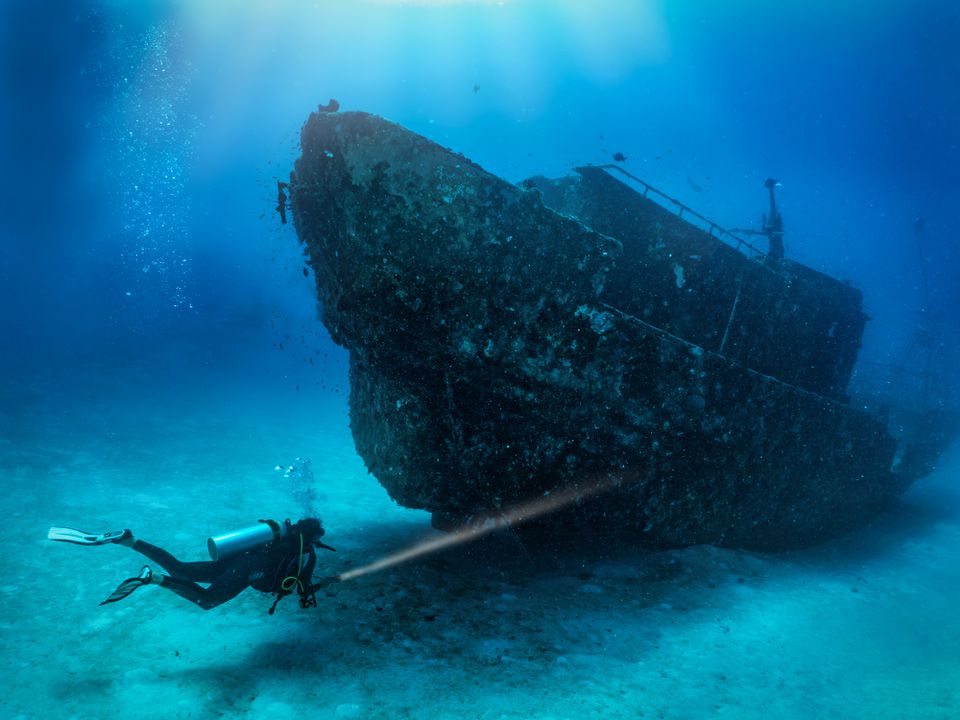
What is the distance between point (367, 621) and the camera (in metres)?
5.05

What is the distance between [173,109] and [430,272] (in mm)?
102021

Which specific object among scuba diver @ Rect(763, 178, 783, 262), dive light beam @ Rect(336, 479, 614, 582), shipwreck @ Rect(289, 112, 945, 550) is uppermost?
scuba diver @ Rect(763, 178, 783, 262)

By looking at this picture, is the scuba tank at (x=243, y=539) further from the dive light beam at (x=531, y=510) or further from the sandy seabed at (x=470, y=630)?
the dive light beam at (x=531, y=510)

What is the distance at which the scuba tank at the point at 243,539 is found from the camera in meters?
4.73

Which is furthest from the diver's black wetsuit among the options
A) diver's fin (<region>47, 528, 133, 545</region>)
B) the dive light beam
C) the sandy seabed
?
the dive light beam

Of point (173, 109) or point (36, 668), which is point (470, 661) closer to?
point (36, 668)

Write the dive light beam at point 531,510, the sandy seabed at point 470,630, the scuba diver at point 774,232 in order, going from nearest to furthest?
the sandy seabed at point 470,630, the dive light beam at point 531,510, the scuba diver at point 774,232

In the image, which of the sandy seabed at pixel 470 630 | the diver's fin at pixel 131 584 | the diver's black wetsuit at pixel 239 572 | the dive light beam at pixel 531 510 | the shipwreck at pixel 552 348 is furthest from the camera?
the dive light beam at pixel 531 510

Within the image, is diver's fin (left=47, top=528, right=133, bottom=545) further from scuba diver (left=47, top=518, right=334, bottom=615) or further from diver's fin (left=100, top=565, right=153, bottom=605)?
diver's fin (left=100, top=565, right=153, bottom=605)

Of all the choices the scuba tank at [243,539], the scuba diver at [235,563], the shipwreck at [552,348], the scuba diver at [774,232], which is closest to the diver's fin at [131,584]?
the scuba diver at [235,563]

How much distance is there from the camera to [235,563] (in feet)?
15.6

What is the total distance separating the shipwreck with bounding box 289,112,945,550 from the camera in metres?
4.91

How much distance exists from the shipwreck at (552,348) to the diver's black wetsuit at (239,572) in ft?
5.51

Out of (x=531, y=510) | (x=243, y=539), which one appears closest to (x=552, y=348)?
(x=531, y=510)
